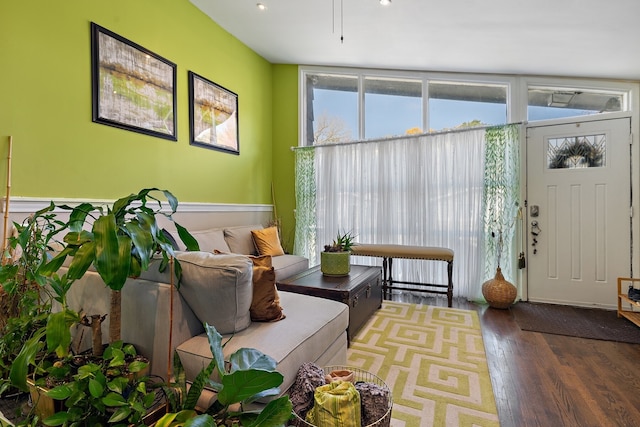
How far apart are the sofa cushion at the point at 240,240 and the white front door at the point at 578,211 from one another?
132 inches

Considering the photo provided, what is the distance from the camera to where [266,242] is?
3811 millimetres

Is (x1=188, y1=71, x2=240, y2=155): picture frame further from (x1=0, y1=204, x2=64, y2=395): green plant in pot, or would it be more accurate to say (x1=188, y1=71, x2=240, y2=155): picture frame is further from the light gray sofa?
the light gray sofa

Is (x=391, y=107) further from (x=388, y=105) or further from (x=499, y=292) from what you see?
(x=499, y=292)

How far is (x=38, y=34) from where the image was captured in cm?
218

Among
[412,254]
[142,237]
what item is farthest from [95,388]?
[412,254]

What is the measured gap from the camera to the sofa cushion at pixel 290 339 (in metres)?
1.32

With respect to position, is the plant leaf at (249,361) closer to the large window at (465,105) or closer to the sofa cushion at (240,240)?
the sofa cushion at (240,240)

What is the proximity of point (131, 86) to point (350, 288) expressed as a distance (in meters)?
2.60

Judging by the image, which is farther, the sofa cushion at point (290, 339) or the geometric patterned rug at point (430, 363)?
the geometric patterned rug at point (430, 363)

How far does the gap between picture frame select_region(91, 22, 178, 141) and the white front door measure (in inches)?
162

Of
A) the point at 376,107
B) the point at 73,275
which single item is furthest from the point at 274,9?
the point at 73,275

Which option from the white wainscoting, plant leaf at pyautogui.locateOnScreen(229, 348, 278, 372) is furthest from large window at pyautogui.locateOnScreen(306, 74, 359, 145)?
plant leaf at pyautogui.locateOnScreen(229, 348, 278, 372)

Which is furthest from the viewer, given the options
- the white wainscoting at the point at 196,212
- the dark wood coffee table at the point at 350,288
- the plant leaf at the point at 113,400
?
the dark wood coffee table at the point at 350,288

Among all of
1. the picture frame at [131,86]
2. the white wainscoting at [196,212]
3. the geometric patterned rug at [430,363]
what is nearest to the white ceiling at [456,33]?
the picture frame at [131,86]
